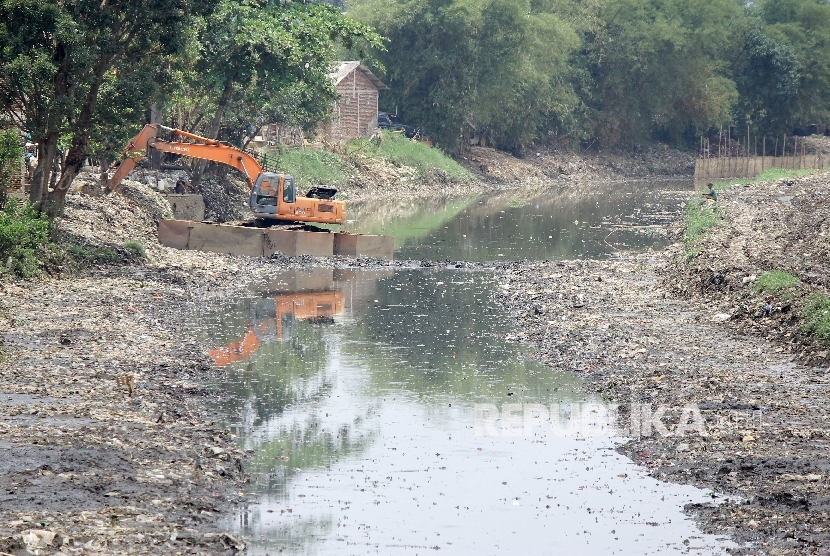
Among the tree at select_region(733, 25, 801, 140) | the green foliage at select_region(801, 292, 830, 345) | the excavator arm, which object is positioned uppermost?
the tree at select_region(733, 25, 801, 140)

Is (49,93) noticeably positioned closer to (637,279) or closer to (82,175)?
(82,175)

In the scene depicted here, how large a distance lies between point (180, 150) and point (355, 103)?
38.7 meters

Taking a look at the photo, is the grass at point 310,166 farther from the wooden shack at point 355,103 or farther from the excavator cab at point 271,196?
the excavator cab at point 271,196

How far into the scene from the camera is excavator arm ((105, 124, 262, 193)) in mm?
30391

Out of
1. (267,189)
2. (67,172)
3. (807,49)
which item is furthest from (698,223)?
(807,49)

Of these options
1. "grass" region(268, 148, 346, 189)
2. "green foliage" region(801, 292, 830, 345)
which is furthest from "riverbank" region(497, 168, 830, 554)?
"grass" region(268, 148, 346, 189)

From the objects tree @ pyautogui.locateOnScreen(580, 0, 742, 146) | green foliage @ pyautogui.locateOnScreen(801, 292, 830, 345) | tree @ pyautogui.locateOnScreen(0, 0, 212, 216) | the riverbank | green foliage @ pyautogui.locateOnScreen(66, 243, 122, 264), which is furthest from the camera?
tree @ pyautogui.locateOnScreen(580, 0, 742, 146)

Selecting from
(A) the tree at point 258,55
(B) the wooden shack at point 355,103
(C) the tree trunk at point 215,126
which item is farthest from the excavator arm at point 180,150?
(B) the wooden shack at point 355,103

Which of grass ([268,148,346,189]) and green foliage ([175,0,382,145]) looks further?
grass ([268,148,346,189])

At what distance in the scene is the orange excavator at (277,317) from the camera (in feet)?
63.5

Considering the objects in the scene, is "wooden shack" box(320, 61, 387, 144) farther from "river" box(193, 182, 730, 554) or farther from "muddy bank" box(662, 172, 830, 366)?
"river" box(193, 182, 730, 554)

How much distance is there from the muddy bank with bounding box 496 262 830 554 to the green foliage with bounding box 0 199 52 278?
9821 millimetres

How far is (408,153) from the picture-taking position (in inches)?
2685

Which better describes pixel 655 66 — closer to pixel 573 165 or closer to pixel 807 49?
pixel 573 165
